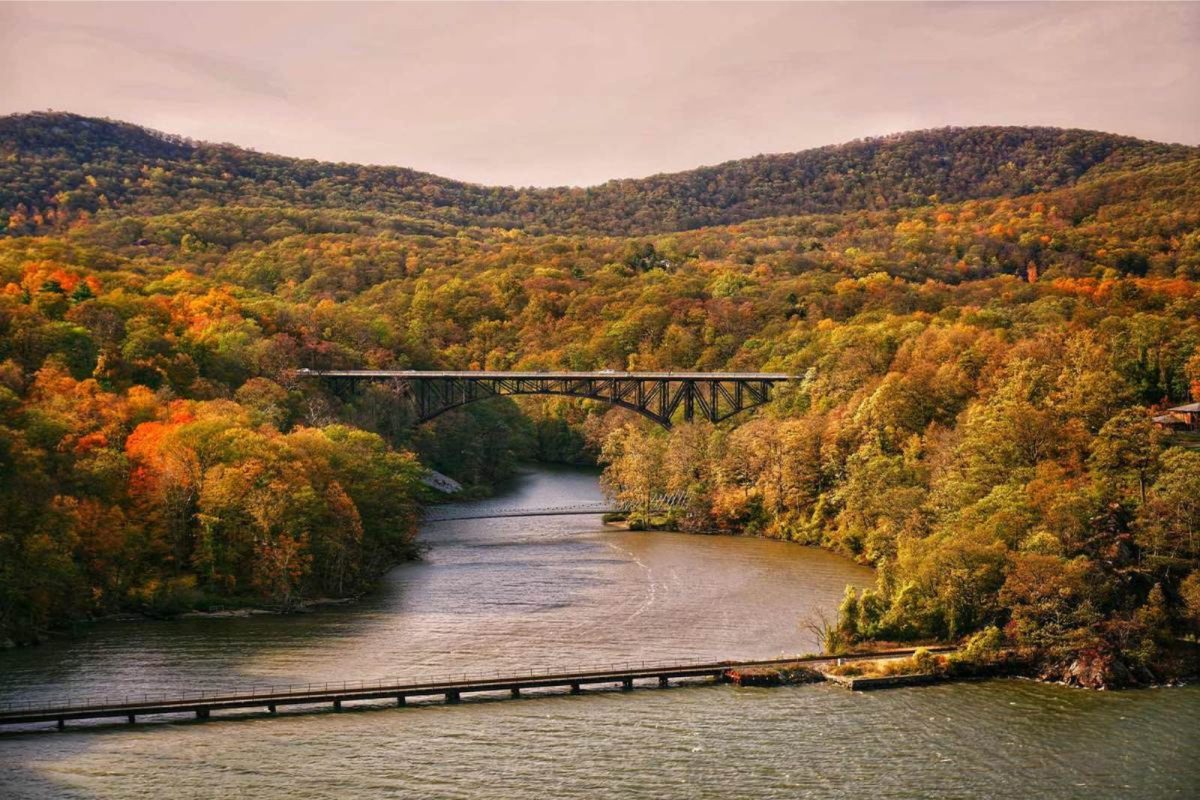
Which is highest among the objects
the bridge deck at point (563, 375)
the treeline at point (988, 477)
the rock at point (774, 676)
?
the bridge deck at point (563, 375)

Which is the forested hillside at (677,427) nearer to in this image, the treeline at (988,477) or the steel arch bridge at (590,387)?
the treeline at (988,477)

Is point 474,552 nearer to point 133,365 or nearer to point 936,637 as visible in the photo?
point 133,365

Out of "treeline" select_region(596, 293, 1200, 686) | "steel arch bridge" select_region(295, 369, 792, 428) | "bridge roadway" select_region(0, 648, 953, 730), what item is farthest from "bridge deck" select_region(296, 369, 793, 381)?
"bridge roadway" select_region(0, 648, 953, 730)

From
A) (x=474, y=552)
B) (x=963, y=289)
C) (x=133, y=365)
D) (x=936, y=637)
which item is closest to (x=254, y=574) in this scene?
(x=474, y=552)

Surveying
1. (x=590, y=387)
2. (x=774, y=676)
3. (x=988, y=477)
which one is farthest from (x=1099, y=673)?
(x=590, y=387)

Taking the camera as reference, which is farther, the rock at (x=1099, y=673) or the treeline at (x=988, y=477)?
the treeline at (x=988, y=477)

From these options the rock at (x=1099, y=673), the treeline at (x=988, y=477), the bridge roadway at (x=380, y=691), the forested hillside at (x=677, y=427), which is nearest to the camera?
the bridge roadway at (x=380, y=691)

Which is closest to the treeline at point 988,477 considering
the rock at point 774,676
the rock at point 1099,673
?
the rock at point 1099,673

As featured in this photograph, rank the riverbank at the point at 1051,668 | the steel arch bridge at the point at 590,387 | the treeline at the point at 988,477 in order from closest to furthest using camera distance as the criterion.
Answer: the riverbank at the point at 1051,668 < the treeline at the point at 988,477 < the steel arch bridge at the point at 590,387
